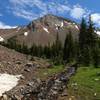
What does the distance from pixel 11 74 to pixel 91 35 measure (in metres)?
36.1

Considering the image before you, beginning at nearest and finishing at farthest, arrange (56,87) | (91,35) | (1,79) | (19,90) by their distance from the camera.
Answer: (56,87) → (19,90) → (1,79) → (91,35)

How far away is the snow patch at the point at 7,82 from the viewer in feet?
162

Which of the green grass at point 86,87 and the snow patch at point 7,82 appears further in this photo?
the snow patch at point 7,82

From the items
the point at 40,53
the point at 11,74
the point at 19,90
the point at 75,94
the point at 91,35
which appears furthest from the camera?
the point at 40,53

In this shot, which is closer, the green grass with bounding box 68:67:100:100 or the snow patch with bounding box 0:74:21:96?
the green grass with bounding box 68:67:100:100

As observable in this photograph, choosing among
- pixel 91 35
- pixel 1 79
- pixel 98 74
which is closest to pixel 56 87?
pixel 98 74

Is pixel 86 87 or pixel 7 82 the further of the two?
pixel 7 82

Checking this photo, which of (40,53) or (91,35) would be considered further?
(40,53)

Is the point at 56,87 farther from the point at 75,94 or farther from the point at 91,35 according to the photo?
the point at 91,35

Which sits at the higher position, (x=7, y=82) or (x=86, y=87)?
(x=86, y=87)

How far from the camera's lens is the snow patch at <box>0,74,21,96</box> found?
162ft

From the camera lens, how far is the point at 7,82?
53969 millimetres

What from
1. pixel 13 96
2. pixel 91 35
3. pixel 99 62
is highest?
pixel 91 35

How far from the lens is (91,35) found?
92.4 meters
